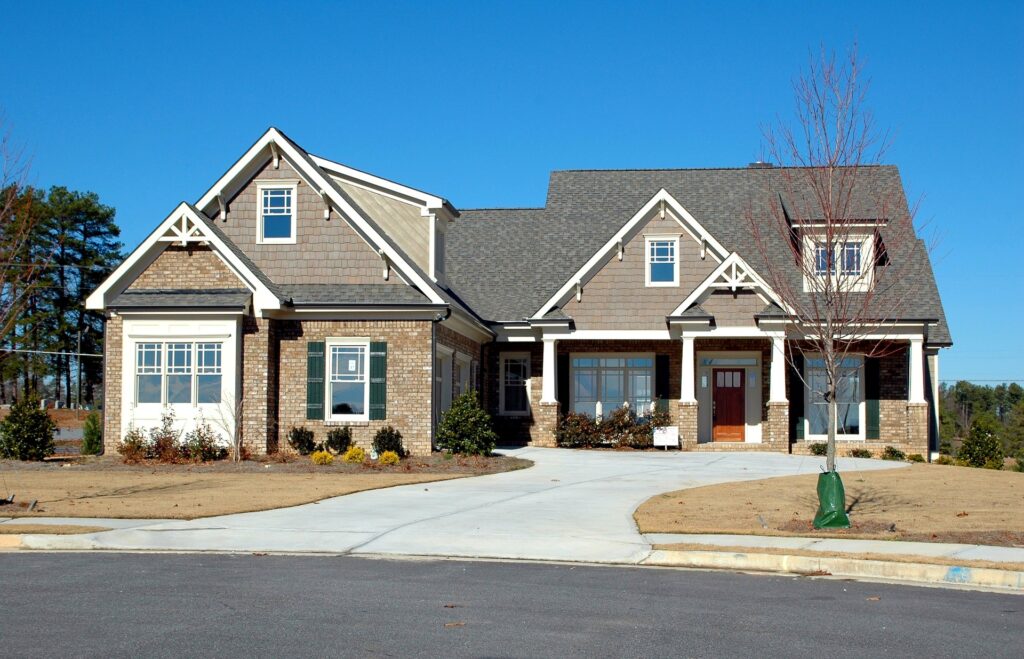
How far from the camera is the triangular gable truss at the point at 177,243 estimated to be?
26781 mm

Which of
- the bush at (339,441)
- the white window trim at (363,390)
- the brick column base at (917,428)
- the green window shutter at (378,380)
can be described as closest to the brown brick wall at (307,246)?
the white window trim at (363,390)

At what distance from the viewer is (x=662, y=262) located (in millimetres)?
32906

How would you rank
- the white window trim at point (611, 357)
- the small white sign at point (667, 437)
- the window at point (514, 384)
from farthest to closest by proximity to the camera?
the window at point (514, 384)
the white window trim at point (611, 357)
the small white sign at point (667, 437)

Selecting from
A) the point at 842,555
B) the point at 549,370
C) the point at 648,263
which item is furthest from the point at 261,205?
the point at 842,555

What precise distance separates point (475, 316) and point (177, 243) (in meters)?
8.96

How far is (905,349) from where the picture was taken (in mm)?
32344

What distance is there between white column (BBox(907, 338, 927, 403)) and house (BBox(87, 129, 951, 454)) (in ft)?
0.23

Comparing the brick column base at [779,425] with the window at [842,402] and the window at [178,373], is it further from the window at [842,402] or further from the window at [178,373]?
the window at [178,373]

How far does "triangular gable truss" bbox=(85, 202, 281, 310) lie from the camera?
87.9ft

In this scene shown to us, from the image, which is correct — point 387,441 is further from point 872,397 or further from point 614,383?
point 872,397

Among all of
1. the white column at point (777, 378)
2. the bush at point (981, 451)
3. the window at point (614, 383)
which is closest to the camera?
the bush at point (981, 451)

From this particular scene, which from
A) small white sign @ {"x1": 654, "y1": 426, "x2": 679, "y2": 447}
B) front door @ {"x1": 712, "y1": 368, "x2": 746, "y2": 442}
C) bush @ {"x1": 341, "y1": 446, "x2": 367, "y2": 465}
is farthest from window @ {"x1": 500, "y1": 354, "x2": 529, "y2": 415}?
bush @ {"x1": 341, "y1": 446, "x2": 367, "y2": 465}

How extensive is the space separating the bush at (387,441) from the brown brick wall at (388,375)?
395mm

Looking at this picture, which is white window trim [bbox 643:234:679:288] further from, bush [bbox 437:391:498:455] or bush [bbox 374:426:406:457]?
bush [bbox 374:426:406:457]
